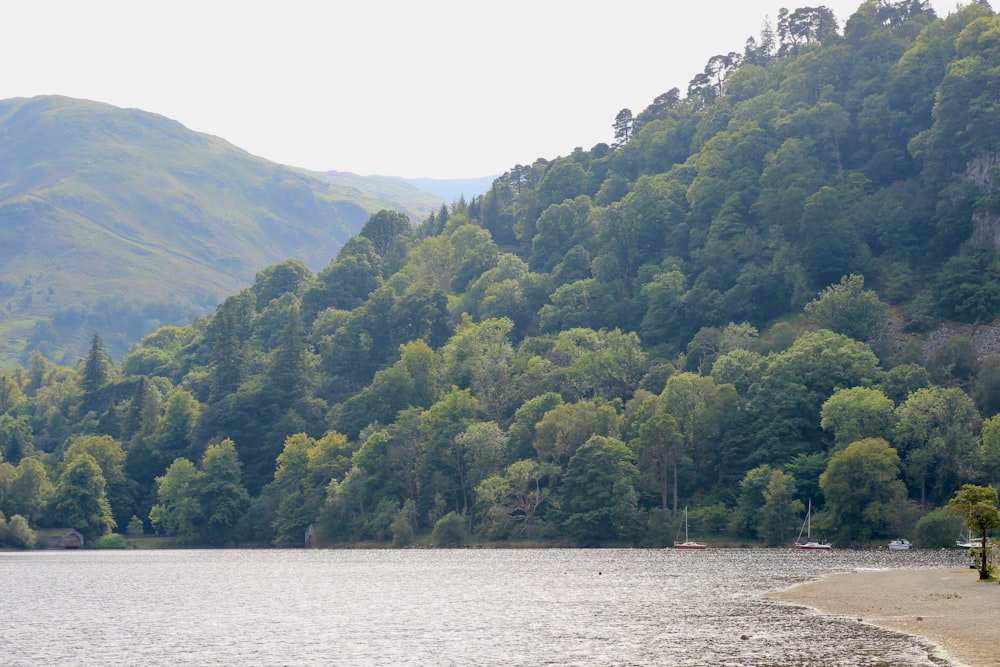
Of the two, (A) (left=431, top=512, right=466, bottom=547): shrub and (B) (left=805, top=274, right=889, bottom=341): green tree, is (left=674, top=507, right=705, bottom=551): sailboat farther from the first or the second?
(B) (left=805, top=274, right=889, bottom=341): green tree

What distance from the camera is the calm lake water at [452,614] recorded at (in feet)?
202

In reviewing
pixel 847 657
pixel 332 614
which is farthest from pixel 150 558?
pixel 847 657

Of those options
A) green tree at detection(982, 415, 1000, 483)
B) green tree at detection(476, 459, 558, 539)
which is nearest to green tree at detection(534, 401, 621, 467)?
green tree at detection(476, 459, 558, 539)

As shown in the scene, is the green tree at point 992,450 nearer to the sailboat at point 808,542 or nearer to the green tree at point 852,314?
the sailboat at point 808,542

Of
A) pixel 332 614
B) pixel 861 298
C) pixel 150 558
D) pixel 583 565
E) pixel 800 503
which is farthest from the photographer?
pixel 861 298

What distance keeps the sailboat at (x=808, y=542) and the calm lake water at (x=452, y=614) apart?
515 centimetres

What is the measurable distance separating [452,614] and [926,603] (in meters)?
31.7

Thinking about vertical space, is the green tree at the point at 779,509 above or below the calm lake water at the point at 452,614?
above

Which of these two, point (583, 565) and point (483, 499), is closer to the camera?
point (583, 565)

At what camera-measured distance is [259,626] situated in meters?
79.2

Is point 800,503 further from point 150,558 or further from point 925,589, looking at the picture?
point 150,558

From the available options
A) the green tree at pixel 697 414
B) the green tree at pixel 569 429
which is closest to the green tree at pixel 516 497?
the green tree at pixel 569 429

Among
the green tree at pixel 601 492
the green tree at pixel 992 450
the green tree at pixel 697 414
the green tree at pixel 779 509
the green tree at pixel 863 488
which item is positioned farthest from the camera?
the green tree at pixel 697 414

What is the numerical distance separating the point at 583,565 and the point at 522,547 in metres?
49.0
